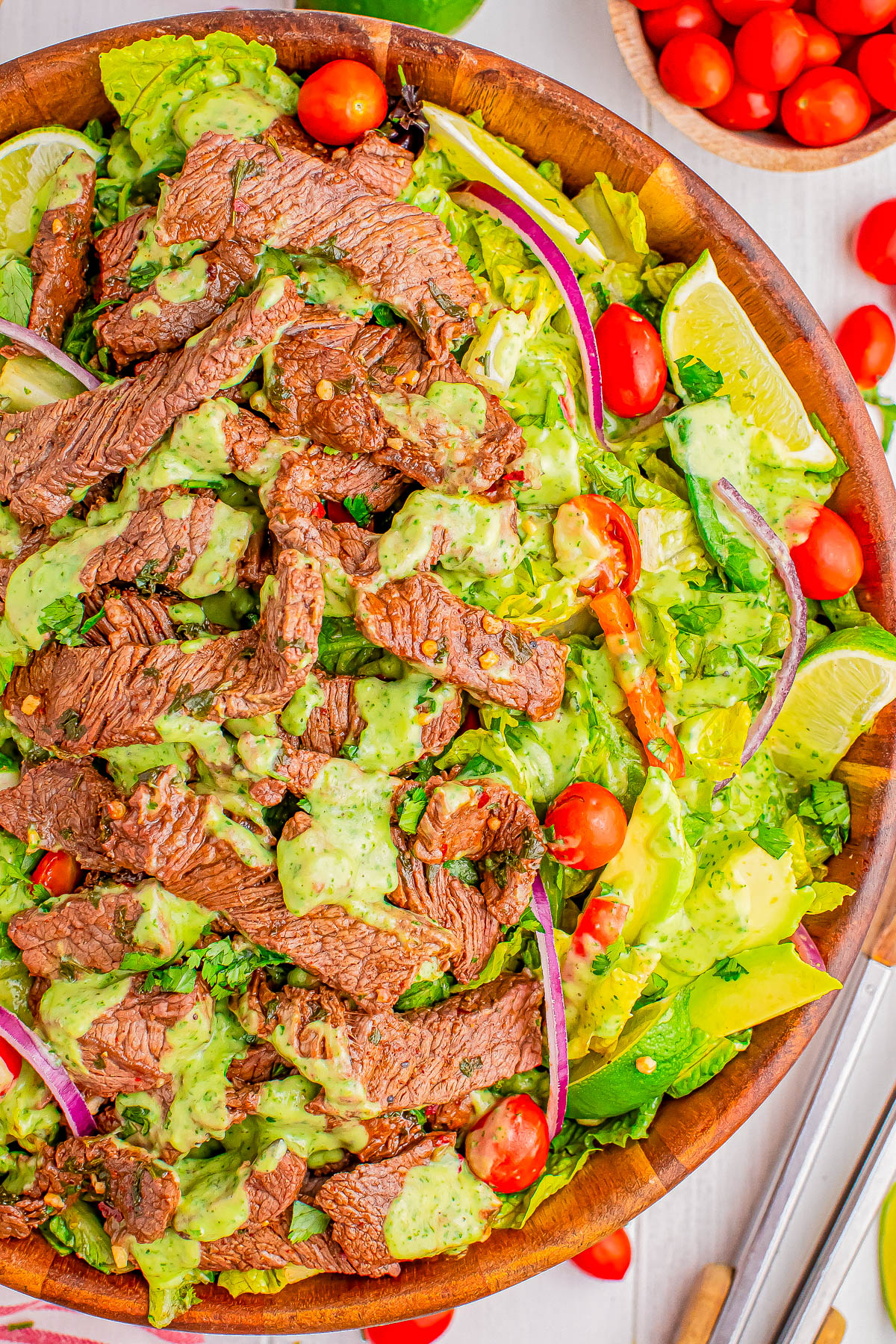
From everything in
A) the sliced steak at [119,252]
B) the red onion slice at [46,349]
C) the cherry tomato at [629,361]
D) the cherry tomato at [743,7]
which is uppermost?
the cherry tomato at [743,7]

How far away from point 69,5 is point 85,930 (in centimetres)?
378

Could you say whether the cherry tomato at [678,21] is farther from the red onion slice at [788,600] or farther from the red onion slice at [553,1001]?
the red onion slice at [553,1001]

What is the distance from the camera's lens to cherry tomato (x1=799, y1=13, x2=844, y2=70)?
4.13 meters

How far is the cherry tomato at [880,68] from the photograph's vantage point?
4.07m

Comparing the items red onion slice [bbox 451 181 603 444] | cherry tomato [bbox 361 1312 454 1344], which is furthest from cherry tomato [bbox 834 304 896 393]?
cherry tomato [bbox 361 1312 454 1344]

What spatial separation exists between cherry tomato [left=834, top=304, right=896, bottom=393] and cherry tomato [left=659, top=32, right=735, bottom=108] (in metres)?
1.12

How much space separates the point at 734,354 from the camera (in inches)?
150

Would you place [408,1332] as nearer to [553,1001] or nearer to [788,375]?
[553,1001]

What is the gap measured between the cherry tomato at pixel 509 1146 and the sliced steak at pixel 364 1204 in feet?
0.87

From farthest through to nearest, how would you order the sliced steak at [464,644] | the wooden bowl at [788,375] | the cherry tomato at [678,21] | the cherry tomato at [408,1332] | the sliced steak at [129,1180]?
the cherry tomato at [408,1332], the cherry tomato at [678,21], the wooden bowl at [788,375], the sliced steak at [129,1180], the sliced steak at [464,644]

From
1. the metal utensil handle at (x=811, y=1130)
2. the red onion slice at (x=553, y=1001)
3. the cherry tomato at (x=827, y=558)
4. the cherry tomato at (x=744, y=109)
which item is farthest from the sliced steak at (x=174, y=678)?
the metal utensil handle at (x=811, y=1130)

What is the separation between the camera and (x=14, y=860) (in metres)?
3.62

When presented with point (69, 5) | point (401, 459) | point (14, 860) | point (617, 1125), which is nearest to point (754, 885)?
point (617, 1125)

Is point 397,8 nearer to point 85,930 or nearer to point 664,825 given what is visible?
point 664,825
